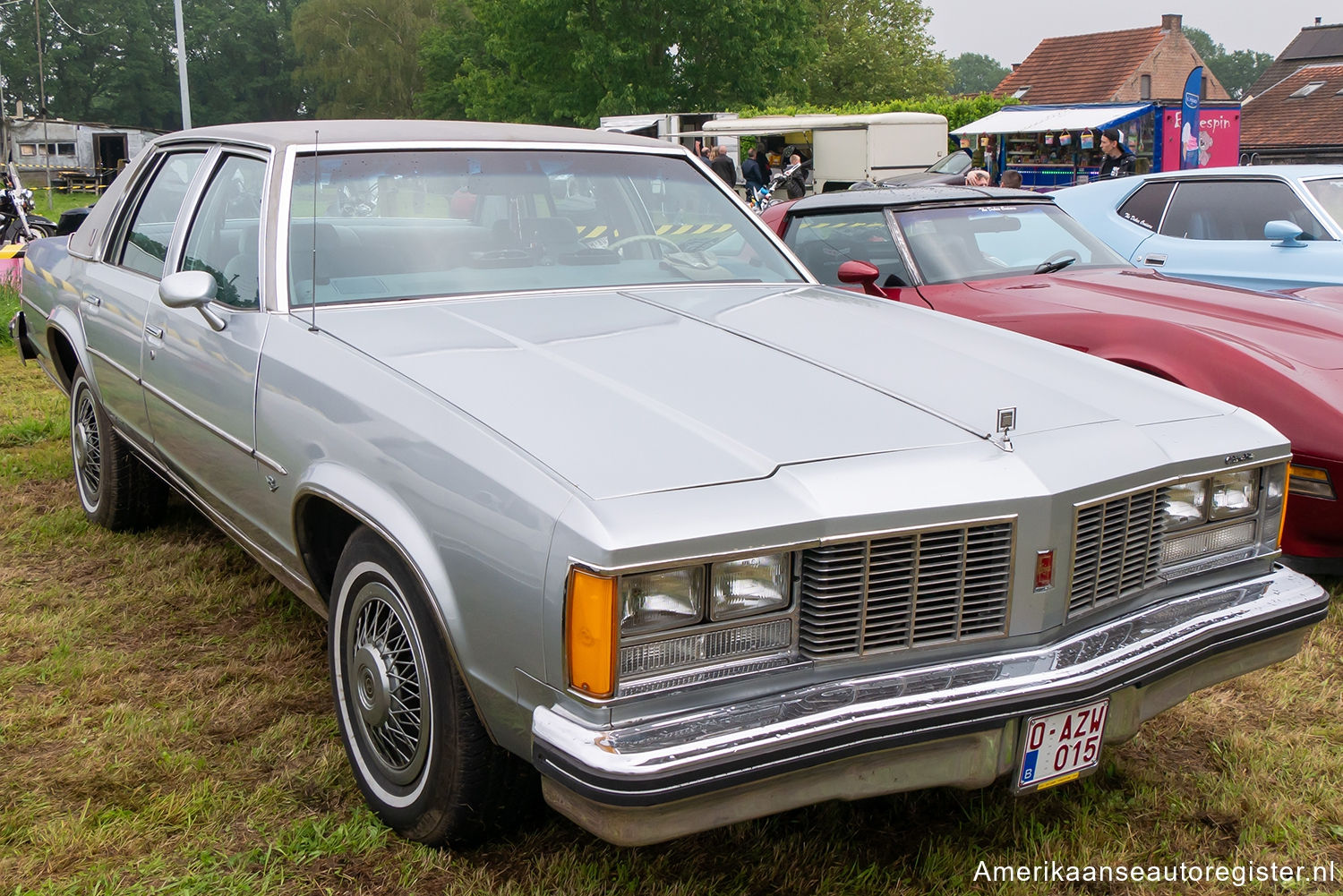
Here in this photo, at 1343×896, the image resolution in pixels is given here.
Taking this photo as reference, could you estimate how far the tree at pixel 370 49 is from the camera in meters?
59.5

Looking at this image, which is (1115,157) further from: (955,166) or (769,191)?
(769,191)

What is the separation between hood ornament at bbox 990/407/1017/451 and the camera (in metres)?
2.27

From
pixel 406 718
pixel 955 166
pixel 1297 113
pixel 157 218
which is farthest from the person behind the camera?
pixel 1297 113

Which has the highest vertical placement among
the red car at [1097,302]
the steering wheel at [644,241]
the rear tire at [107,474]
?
the steering wheel at [644,241]

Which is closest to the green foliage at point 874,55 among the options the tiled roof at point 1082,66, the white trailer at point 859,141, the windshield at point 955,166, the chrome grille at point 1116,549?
the tiled roof at point 1082,66

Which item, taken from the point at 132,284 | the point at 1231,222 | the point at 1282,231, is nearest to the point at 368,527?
the point at 132,284

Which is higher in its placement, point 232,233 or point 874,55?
point 874,55

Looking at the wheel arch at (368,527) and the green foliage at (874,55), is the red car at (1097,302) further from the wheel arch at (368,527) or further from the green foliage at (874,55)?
the green foliage at (874,55)

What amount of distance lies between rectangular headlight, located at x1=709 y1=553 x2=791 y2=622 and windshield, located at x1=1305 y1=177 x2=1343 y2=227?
238 inches

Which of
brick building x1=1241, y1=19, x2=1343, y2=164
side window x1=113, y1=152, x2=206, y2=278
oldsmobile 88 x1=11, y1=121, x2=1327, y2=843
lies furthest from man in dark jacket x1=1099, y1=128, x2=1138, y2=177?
brick building x1=1241, y1=19, x2=1343, y2=164

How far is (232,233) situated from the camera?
3434mm

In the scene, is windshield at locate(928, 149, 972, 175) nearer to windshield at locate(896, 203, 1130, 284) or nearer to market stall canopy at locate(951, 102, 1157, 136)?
market stall canopy at locate(951, 102, 1157, 136)

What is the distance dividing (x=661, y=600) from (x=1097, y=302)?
3.50 meters

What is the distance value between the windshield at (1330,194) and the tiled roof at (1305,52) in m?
48.7
